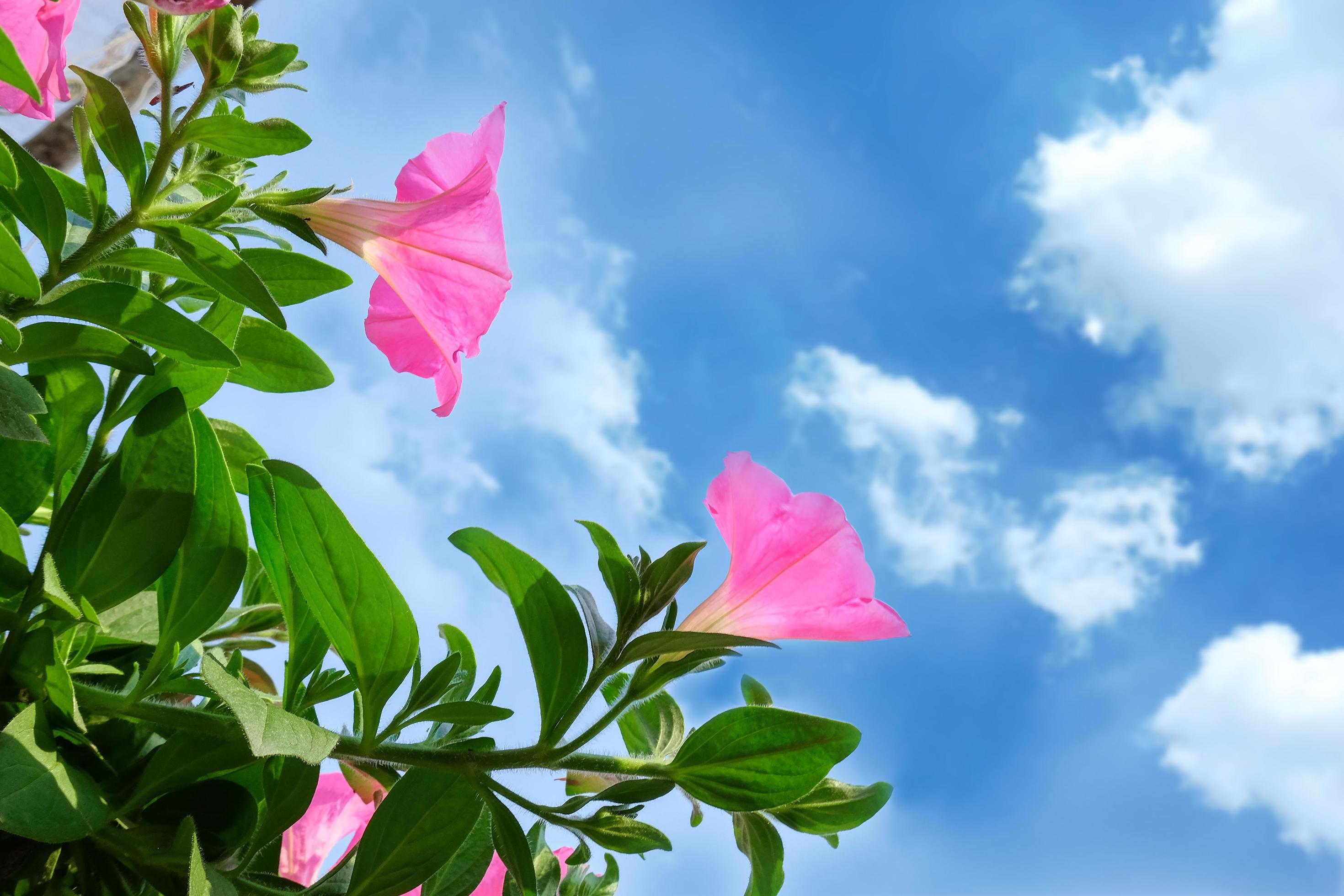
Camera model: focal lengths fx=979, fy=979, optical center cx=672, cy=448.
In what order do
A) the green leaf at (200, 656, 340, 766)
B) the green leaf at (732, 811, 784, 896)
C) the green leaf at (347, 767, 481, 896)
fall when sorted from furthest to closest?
the green leaf at (732, 811, 784, 896), the green leaf at (347, 767, 481, 896), the green leaf at (200, 656, 340, 766)

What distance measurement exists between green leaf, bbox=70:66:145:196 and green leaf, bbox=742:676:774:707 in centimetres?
45

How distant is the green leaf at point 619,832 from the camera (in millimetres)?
492

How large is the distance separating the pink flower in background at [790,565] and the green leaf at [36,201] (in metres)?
0.34

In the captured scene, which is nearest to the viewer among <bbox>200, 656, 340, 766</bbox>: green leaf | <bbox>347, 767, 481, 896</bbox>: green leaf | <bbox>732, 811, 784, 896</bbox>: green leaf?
<bbox>200, 656, 340, 766</bbox>: green leaf

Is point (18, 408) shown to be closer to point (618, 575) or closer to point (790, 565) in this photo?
point (618, 575)

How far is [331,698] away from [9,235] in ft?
0.95

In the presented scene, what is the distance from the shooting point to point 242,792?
469 mm

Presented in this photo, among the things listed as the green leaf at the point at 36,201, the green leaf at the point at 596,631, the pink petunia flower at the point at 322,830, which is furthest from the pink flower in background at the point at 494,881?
the green leaf at the point at 36,201

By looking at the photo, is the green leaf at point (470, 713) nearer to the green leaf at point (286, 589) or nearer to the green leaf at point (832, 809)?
the green leaf at point (286, 589)

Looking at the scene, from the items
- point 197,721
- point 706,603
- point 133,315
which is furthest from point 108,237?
point 706,603

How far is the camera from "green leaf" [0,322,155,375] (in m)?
0.43

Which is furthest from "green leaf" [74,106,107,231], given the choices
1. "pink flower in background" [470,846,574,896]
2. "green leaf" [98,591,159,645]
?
"pink flower in background" [470,846,574,896]

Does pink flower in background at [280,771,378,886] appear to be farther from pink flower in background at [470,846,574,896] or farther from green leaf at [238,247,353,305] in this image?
green leaf at [238,247,353,305]

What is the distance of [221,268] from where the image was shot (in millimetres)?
439
